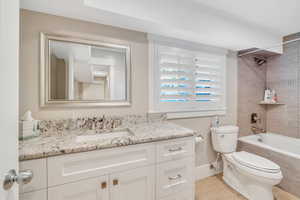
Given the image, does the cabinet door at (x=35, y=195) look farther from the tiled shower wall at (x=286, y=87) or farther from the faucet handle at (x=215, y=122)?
the tiled shower wall at (x=286, y=87)

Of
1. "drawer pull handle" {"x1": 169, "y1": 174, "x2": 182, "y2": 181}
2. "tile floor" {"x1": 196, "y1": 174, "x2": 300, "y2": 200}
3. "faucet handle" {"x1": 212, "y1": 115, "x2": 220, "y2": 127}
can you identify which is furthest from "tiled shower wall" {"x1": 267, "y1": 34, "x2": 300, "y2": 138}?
"drawer pull handle" {"x1": 169, "y1": 174, "x2": 182, "y2": 181}

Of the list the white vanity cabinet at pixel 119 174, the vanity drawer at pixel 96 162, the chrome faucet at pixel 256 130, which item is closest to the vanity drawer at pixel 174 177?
the white vanity cabinet at pixel 119 174

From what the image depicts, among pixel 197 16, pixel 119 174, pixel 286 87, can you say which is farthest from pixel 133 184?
pixel 286 87

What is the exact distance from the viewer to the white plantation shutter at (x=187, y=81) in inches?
70.5

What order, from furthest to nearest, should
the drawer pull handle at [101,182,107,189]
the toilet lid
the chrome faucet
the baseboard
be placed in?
the chrome faucet → the baseboard → the toilet lid → the drawer pull handle at [101,182,107,189]

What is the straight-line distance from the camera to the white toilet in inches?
58.6

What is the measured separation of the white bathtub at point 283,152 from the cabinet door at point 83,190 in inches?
86.4

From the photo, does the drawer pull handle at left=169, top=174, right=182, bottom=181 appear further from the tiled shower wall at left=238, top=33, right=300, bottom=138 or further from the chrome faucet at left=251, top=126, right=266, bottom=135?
the chrome faucet at left=251, top=126, right=266, bottom=135

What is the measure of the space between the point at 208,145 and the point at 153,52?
159cm

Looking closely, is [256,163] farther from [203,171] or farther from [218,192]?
[203,171]

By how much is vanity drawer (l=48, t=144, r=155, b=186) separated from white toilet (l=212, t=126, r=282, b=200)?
122cm

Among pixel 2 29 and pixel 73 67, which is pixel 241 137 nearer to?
pixel 73 67

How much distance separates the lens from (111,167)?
1.02m

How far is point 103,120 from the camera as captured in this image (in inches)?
58.5
